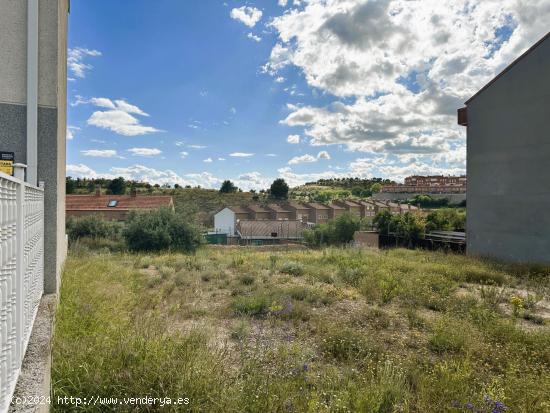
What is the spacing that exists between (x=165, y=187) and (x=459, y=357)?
6475cm

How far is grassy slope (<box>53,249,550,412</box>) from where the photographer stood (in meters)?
2.38

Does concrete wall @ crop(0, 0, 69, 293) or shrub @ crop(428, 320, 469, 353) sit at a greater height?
concrete wall @ crop(0, 0, 69, 293)

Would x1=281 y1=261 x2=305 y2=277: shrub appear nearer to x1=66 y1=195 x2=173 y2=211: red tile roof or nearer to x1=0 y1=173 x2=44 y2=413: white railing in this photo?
x1=0 y1=173 x2=44 y2=413: white railing

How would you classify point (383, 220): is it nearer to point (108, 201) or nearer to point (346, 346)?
point (346, 346)

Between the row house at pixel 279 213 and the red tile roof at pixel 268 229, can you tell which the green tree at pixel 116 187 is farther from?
the row house at pixel 279 213

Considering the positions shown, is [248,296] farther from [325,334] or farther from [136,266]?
[136,266]

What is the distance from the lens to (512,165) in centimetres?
1152

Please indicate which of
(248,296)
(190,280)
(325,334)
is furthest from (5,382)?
(190,280)

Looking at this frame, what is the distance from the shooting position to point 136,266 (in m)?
9.07

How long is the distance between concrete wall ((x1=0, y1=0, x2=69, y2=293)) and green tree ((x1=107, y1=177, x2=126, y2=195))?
49293 millimetres

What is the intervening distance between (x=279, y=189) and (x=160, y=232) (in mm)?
47706

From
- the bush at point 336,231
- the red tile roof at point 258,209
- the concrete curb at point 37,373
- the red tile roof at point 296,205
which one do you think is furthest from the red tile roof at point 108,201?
the concrete curb at point 37,373

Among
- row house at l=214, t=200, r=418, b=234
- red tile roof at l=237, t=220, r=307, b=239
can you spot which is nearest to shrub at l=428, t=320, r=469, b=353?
red tile roof at l=237, t=220, r=307, b=239

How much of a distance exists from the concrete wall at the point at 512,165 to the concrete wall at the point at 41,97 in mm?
13451
